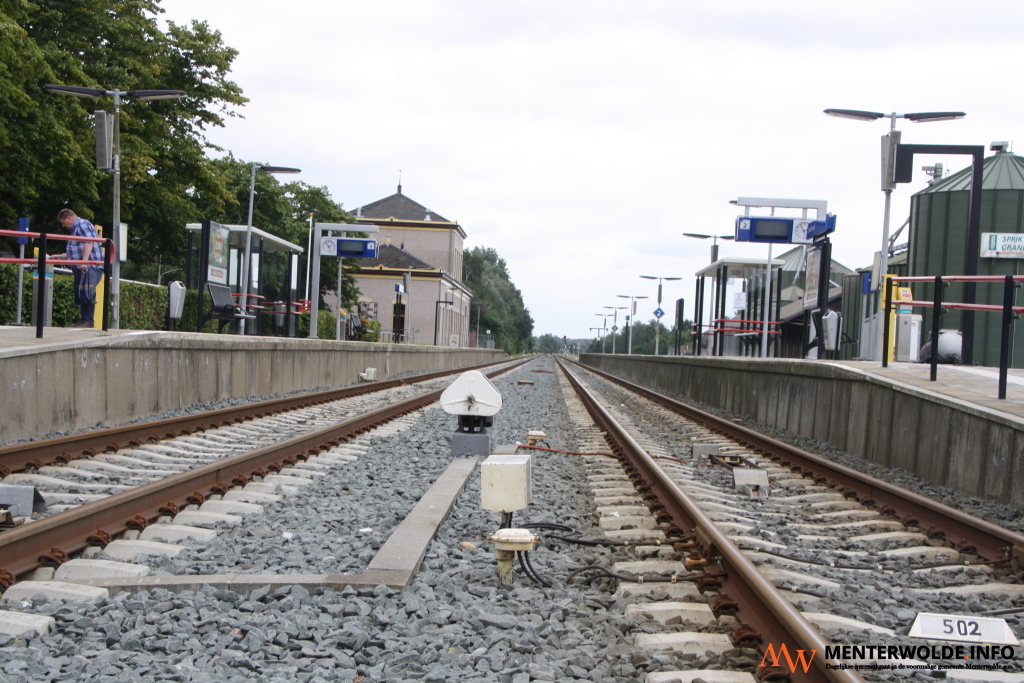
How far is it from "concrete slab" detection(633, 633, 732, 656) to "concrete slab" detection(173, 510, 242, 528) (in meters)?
2.87

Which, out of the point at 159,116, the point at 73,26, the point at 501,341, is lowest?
the point at 501,341

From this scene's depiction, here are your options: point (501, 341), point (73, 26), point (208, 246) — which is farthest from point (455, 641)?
point (501, 341)

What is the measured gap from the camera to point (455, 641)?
3.44m

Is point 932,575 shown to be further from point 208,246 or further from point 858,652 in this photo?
point 208,246

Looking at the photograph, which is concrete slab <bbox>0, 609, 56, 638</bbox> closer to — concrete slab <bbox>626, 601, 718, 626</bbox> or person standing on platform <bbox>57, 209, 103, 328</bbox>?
concrete slab <bbox>626, 601, 718, 626</bbox>

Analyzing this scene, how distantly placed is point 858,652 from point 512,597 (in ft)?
4.91

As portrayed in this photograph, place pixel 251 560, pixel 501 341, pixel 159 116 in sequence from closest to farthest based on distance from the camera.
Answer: pixel 251 560 < pixel 159 116 < pixel 501 341

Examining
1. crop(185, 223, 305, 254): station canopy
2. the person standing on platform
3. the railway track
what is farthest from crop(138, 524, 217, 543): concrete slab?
crop(185, 223, 305, 254): station canopy

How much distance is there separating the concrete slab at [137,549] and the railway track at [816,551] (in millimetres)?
2392

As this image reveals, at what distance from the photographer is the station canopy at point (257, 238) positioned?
22094 mm

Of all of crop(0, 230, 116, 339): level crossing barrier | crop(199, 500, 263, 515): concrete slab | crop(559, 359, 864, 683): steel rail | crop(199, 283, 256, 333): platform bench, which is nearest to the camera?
crop(559, 359, 864, 683): steel rail

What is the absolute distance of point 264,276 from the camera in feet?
80.1

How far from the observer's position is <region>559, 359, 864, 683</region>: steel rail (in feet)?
9.72

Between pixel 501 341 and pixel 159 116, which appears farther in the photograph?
pixel 501 341
